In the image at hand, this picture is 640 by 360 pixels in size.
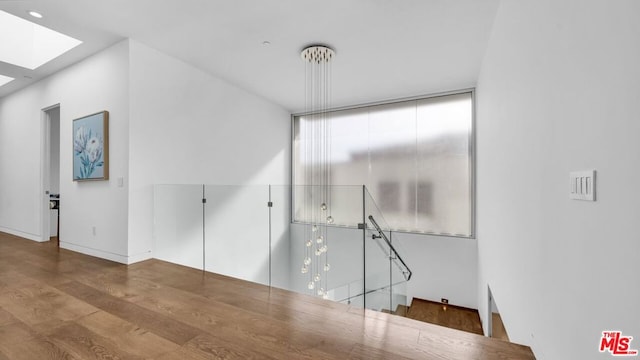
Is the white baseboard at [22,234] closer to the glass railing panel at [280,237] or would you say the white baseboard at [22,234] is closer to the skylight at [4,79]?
the skylight at [4,79]

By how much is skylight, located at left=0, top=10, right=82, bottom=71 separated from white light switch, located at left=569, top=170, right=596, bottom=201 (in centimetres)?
514

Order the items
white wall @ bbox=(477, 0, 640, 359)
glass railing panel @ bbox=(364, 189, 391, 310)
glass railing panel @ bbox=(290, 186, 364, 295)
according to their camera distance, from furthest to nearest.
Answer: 1. glass railing panel @ bbox=(290, 186, 364, 295)
2. glass railing panel @ bbox=(364, 189, 391, 310)
3. white wall @ bbox=(477, 0, 640, 359)

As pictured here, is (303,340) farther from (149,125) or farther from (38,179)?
(38,179)

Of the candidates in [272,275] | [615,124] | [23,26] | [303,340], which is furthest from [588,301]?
[23,26]

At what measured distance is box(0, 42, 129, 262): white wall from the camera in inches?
130

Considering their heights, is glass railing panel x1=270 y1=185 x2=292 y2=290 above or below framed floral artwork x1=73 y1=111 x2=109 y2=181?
below

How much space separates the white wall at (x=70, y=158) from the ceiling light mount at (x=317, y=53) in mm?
2117

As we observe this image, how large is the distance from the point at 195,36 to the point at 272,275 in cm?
313

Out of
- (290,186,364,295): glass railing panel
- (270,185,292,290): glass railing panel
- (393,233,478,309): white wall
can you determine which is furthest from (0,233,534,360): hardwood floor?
(393,233,478,309): white wall

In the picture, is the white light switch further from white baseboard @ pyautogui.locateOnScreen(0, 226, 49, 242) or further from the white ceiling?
white baseboard @ pyautogui.locateOnScreen(0, 226, 49, 242)

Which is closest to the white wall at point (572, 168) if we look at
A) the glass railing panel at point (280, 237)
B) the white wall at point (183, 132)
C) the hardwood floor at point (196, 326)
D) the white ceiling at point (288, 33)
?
the hardwood floor at point (196, 326)

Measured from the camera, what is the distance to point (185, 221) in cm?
366

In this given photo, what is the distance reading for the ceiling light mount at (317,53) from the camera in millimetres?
3273

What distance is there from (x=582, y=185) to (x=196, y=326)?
7.28 ft
